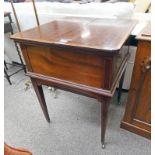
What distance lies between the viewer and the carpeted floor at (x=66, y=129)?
Result: 1.24 meters

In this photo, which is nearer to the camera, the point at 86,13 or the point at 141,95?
the point at 141,95

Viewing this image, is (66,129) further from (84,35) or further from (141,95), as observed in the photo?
(84,35)

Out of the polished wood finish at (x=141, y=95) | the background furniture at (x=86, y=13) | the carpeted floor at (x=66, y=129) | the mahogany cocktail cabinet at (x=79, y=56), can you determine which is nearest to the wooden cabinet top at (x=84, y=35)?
the mahogany cocktail cabinet at (x=79, y=56)

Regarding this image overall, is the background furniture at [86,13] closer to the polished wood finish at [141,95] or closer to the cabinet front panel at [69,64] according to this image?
the polished wood finish at [141,95]

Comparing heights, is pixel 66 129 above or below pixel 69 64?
below

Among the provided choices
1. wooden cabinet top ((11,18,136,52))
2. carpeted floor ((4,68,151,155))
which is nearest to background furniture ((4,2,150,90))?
wooden cabinet top ((11,18,136,52))

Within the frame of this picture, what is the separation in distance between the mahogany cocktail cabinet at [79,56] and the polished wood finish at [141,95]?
13cm

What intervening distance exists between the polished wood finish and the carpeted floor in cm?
10

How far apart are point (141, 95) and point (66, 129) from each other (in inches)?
28.6

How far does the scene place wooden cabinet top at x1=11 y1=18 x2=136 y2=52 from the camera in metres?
0.76

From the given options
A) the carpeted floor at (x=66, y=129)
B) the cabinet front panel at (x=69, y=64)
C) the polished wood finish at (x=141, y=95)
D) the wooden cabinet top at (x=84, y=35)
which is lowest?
the carpeted floor at (x=66, y=129)

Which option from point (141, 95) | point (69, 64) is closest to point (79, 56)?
point (69, 64)

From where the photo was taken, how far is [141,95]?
3.56ft
